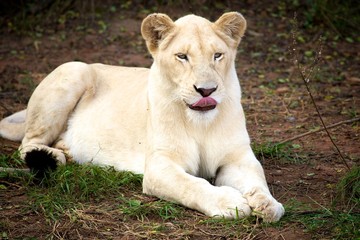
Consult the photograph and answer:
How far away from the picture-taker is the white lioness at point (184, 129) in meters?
4.68

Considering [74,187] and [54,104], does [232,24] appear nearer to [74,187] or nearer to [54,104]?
[74,187]

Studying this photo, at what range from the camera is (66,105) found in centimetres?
635

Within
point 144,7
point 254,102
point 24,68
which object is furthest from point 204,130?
point 144,7

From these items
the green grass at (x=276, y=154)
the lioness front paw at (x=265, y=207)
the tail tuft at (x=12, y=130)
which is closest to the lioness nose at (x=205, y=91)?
the lioness front paw at (x=265, y=207)

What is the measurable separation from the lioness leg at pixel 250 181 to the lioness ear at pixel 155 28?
3.23 ft

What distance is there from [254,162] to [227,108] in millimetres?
446

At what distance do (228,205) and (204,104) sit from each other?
719mm

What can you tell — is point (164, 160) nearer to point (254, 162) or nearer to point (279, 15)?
point (254, 162)

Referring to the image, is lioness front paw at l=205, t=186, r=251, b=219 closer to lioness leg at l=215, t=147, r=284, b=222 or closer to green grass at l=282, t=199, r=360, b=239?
lioness leg at l=215, t=147, r=284, b=222

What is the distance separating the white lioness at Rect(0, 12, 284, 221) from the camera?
4.68 metres

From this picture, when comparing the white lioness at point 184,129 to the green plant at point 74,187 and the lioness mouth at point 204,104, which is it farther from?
the green plant at point 74,187

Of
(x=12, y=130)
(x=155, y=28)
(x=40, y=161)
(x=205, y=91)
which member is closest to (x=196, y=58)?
(x=205, y=91)

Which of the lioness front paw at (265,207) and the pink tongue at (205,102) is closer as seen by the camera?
the lioness front paw at (265,207)

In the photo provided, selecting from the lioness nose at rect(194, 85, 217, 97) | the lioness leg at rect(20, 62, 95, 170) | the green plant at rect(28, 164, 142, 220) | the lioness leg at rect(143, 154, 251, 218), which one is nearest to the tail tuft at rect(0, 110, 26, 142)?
the lioness leg at rect(20, 62, 95, 170)
